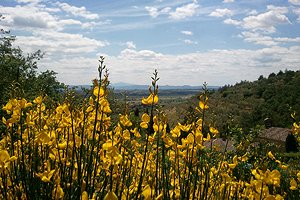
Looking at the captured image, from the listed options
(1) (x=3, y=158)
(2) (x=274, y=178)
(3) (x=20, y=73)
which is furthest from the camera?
(3) (x=20, y=73)

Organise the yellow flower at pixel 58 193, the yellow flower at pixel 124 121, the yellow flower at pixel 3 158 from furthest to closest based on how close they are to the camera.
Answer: the yellow flower at pixel 124 121, the yellow flower at pixel 58 193, the yellow flower at pixel 3 158

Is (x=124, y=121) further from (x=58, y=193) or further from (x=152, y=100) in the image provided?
(x=58, y=193)

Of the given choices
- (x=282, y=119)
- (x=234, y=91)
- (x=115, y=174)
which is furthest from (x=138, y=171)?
(x=234, y=91)

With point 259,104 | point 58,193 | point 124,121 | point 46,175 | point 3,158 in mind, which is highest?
point 124,121

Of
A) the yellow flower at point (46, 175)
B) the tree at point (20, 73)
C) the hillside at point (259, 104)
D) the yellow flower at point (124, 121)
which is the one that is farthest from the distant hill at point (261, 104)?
the yellow flower at point (46, 175)

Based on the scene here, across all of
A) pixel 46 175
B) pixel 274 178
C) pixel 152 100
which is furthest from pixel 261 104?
pixel 46 175

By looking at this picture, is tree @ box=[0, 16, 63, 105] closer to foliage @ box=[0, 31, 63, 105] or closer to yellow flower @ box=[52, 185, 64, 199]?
foliage @ box=[0, 31, 63, 105]

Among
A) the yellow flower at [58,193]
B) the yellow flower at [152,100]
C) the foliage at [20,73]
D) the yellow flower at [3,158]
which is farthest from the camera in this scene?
the foliage at [20,73]

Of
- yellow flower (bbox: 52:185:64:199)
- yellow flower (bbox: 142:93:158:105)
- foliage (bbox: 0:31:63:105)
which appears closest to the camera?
yellow flower (bbox: 142:93:158:105)

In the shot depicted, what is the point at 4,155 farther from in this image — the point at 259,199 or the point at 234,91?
the point at 234,91

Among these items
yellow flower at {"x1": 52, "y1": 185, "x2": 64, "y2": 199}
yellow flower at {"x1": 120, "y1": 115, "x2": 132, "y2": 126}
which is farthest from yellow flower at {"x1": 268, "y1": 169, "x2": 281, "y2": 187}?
yellow flower at {"x1": 52, "y1": 185, "x2": 64, "y2": 199}

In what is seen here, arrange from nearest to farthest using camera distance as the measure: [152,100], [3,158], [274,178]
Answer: [3,158], [152,100], [274,178]

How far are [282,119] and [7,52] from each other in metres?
35.7

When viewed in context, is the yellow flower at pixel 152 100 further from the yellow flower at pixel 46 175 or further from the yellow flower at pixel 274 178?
the yellow flower at pixel 274 178
